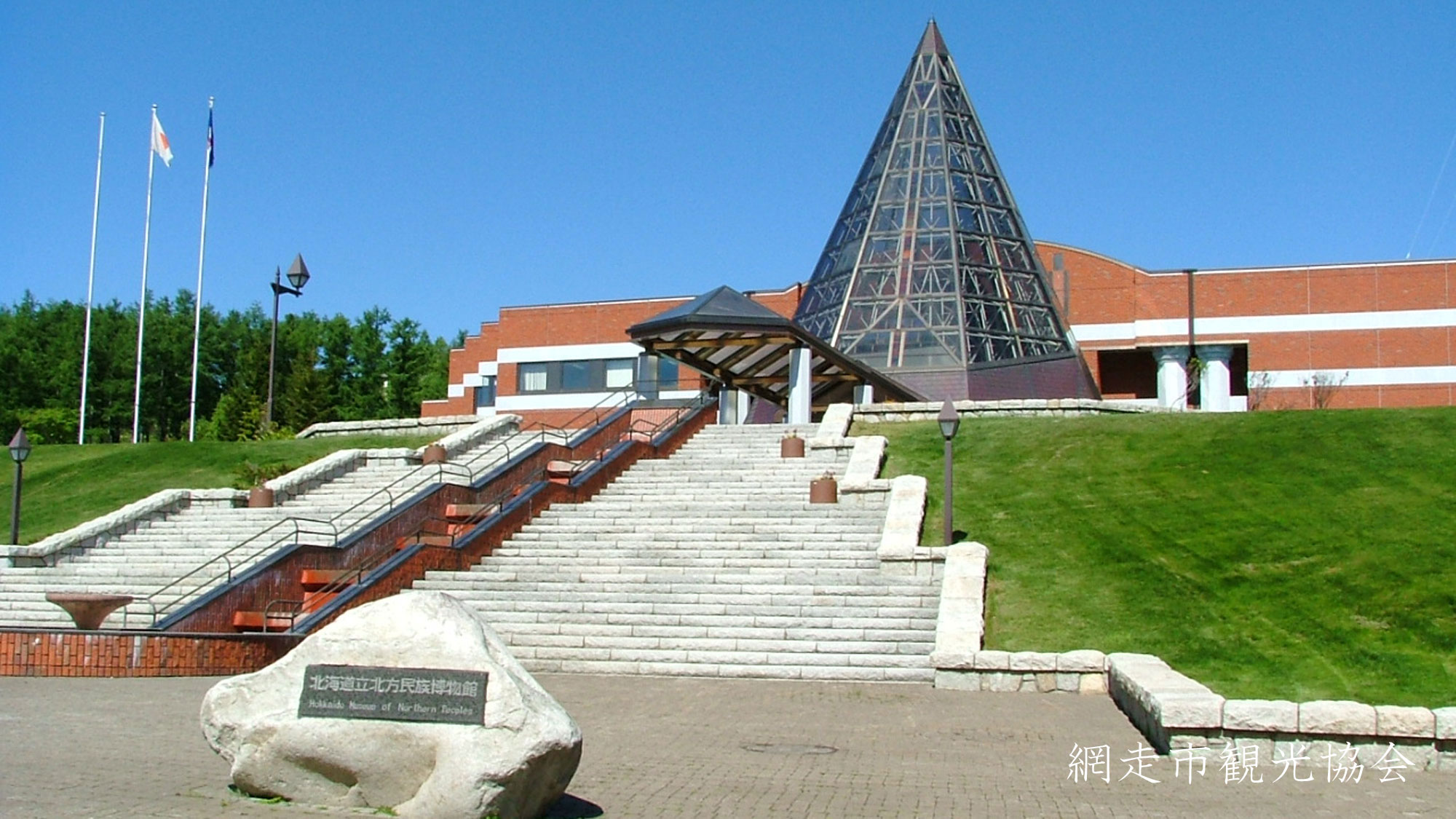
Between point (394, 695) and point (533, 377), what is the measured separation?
45.9 meters

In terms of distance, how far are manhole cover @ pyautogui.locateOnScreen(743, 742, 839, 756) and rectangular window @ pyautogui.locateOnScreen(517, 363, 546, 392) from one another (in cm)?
4275

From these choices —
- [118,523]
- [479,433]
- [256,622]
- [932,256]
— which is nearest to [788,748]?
[256,622]

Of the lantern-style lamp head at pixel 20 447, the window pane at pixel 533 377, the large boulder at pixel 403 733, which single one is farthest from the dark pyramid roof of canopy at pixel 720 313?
the window pane at pixel 533 377

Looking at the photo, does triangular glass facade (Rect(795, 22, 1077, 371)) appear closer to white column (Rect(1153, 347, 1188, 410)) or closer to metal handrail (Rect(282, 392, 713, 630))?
metal handrail (Rect(282, 392, 713, 630))

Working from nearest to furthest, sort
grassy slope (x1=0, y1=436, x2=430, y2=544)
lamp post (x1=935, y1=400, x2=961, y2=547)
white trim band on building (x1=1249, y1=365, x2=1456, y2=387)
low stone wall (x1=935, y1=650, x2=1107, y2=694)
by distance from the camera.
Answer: low stone wall (x1=935, y1=650, x2=1107, y2=694) < lamp post (x1=935, y1=400, x2=961, y2=547) < grassy slope (x1=0, y1=436, x2=430, y2=544) < white trim band on building (x1=1249, y1=365, x2=1456, y2=387)

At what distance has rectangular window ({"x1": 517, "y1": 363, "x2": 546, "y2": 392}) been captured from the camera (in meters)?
52.2

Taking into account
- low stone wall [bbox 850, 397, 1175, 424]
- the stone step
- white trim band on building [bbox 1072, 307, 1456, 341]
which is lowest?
the stone step

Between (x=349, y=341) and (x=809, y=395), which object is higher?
(x=349, y=341)

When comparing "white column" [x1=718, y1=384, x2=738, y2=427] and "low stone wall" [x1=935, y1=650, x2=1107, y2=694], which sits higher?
"white column" [x1=718, y1=384, x2=738, y2=427]

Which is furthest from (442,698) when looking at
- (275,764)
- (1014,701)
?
(1014,701)

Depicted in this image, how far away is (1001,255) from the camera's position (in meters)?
38.4

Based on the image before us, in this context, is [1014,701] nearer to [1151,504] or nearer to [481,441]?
[1151,504]

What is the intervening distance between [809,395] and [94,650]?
18.2m

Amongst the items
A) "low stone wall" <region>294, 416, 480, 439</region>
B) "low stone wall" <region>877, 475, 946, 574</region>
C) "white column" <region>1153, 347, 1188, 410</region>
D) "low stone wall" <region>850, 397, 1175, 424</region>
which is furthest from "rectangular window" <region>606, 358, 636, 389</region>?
→ "low stone wall" <region>877, 475, 946, 574</region>
